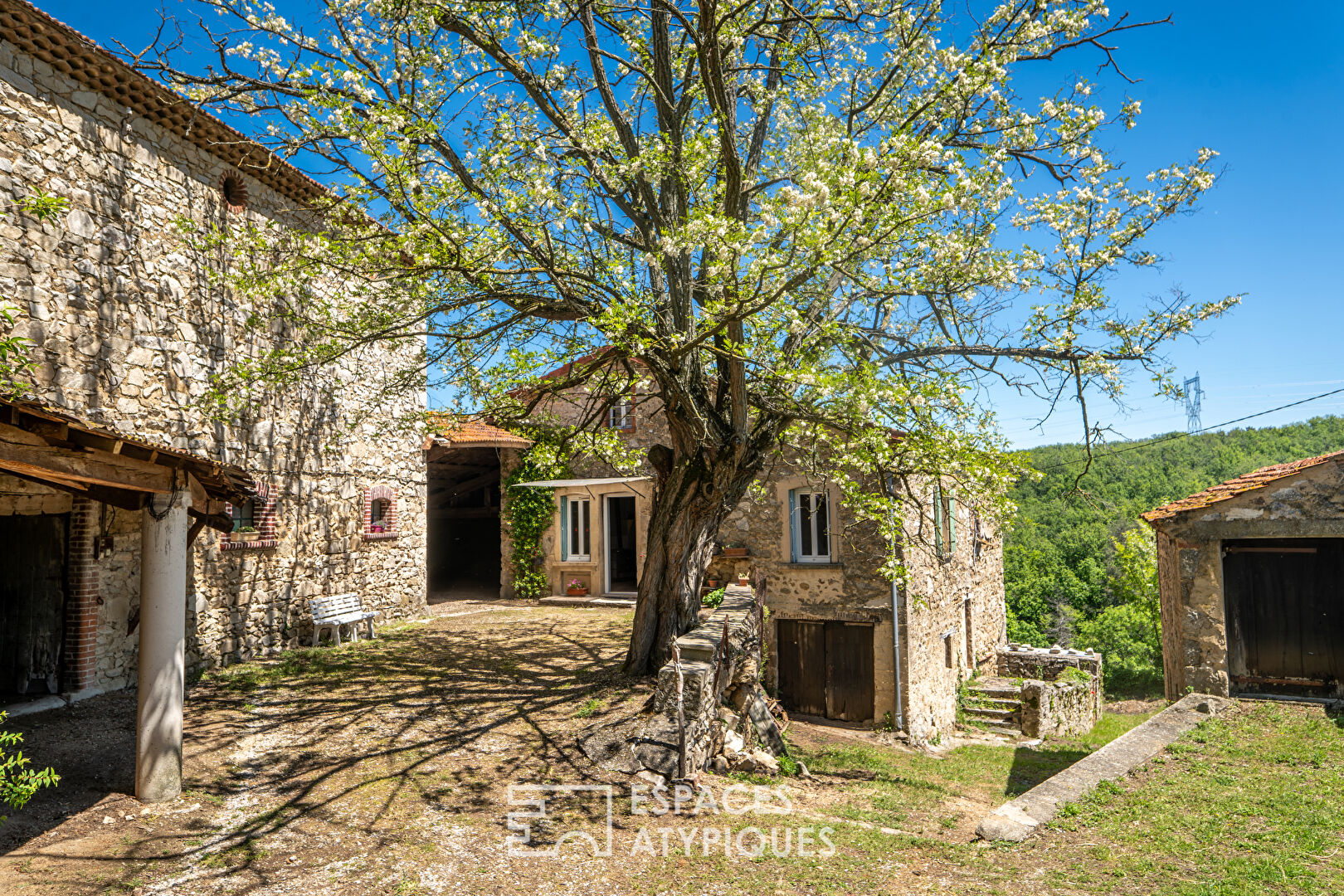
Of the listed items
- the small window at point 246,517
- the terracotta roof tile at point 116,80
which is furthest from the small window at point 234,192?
the small window at point 246,517

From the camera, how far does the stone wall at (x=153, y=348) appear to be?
714 centimetres

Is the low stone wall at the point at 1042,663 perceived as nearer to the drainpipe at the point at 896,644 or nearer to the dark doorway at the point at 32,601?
the drainpipe at the point at 896,644

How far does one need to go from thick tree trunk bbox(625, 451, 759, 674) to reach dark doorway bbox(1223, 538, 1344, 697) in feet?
21.4

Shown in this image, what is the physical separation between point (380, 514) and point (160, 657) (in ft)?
25.1

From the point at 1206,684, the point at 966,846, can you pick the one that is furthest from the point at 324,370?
the point at 1206,684

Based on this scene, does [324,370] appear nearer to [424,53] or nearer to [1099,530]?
[424,53]

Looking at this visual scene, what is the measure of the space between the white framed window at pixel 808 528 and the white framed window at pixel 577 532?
501 centimetres

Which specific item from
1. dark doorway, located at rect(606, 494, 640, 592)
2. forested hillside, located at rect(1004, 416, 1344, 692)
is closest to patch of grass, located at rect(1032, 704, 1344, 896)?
dark doorway, located at rect(606, 494, 640, 592)

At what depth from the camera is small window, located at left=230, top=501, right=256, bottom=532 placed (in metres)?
9.81

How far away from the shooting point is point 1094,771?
20.9 feet

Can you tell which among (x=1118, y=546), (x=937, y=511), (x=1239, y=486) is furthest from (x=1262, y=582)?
(x=1118, y=546)

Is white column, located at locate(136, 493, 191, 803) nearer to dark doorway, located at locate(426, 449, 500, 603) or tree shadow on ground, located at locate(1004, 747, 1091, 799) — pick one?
tree shadow on ground, located at locate(1004, 747, 1091, 799)

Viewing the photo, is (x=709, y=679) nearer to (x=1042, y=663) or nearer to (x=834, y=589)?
(x=834, y=589)

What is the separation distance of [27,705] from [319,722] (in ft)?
9.67
